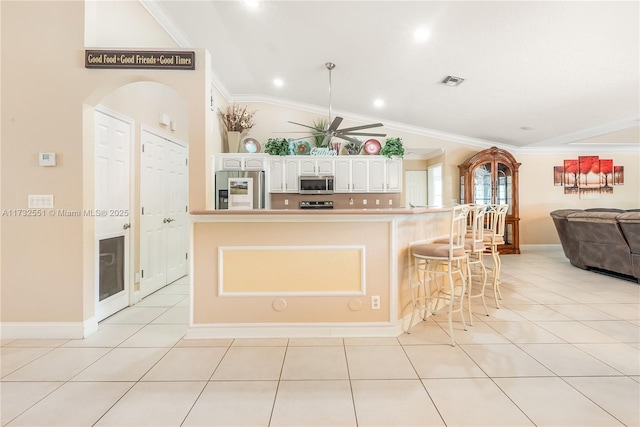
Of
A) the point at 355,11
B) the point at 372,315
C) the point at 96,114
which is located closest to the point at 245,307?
the point at 372,315

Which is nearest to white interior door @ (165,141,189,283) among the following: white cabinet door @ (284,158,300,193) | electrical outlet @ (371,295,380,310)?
white cabinet door @ (284,158,300,193)

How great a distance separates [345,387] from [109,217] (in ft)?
9.33

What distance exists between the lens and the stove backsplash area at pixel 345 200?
19.1ft

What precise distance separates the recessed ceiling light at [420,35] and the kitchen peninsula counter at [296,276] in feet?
6.93

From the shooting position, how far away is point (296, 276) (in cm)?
261

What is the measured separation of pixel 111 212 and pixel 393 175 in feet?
15.1

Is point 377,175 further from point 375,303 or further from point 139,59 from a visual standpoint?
point 139,59

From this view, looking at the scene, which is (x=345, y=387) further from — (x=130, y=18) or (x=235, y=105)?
(x=235, y=105)

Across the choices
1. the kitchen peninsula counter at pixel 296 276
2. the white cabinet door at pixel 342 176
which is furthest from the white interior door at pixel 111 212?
the white cabinet door at pixel 342 176

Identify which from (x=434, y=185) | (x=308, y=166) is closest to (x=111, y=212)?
(x=308, y=166)

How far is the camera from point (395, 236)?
8.54ft

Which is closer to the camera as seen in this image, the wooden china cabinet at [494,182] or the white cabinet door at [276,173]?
the white cabinet door at [276,173]

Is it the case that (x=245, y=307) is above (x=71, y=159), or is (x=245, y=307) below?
below

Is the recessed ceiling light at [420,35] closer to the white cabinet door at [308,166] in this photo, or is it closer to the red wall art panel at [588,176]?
the white cabinet door at [308,166]
